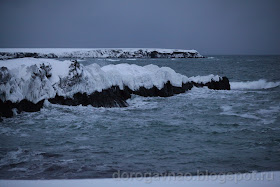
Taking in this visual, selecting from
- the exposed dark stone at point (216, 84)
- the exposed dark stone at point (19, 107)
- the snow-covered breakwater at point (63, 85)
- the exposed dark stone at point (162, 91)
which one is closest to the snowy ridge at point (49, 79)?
the snow-covered breakwater at point (63, 85)

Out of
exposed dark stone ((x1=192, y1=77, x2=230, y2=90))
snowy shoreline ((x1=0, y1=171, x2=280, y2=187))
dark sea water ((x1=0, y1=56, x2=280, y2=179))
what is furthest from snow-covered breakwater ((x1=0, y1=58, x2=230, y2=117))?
snowy shoreline ((x1=0, y1=171, x2=280, y2=187))

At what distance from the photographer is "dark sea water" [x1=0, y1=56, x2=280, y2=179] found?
6.02m

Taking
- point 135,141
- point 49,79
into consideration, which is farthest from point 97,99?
point 135,141

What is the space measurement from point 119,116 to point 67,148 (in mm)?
4646

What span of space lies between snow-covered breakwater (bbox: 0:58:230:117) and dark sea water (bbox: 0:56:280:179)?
29.6 inches

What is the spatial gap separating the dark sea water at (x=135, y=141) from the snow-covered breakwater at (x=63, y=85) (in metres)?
0.75

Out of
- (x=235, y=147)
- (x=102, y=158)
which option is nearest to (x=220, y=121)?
(x=235, y=147)

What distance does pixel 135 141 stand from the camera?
8.17 m

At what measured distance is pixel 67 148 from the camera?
7.35m

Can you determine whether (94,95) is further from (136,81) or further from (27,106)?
(136,81)

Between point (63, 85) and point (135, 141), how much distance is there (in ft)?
22.6

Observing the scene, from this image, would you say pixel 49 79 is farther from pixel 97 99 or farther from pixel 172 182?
pixel 172 182

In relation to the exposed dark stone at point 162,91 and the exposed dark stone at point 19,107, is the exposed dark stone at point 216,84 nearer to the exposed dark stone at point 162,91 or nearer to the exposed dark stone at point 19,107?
the exposed dark stone at point 162,91

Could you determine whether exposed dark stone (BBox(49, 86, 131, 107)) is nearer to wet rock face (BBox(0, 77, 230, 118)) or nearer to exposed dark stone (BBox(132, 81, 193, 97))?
wet rock face (BBox(0, 77, 230, 118))
